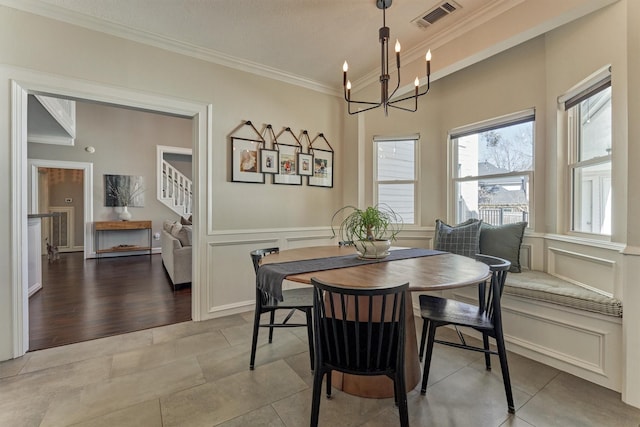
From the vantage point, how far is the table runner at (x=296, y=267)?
1.57 m

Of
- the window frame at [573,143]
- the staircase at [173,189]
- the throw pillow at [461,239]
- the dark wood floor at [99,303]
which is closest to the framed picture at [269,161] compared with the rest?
the dark wood floor at [99,303]

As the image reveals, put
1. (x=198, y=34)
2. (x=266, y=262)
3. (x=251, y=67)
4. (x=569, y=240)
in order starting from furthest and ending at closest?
(x=251, y=67), (x=198, y=34), (x=569, y=240), (x=266, y=262)

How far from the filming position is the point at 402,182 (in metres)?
3.70

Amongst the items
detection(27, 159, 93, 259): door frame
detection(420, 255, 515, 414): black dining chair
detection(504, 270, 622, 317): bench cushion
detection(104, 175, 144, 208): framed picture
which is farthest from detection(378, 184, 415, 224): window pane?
detection(27, 159, 93, 259): door frame

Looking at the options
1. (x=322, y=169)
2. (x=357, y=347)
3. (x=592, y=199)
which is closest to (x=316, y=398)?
(x=357, y=347)

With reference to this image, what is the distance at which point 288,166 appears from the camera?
346cm

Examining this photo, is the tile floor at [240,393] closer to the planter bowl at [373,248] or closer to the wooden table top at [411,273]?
the wooden table top at [411,273]

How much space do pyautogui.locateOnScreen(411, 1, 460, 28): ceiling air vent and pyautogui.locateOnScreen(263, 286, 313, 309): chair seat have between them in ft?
8.09

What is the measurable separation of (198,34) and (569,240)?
3.76 meters

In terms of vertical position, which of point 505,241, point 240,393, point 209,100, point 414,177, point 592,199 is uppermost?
point 209,100

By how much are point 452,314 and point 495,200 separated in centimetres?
193

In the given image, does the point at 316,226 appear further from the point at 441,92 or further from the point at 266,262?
the point at 441,92

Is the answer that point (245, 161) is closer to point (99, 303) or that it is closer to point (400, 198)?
point (400, 198)

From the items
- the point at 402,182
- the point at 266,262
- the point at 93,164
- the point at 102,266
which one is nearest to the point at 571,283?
the point at 402,182
